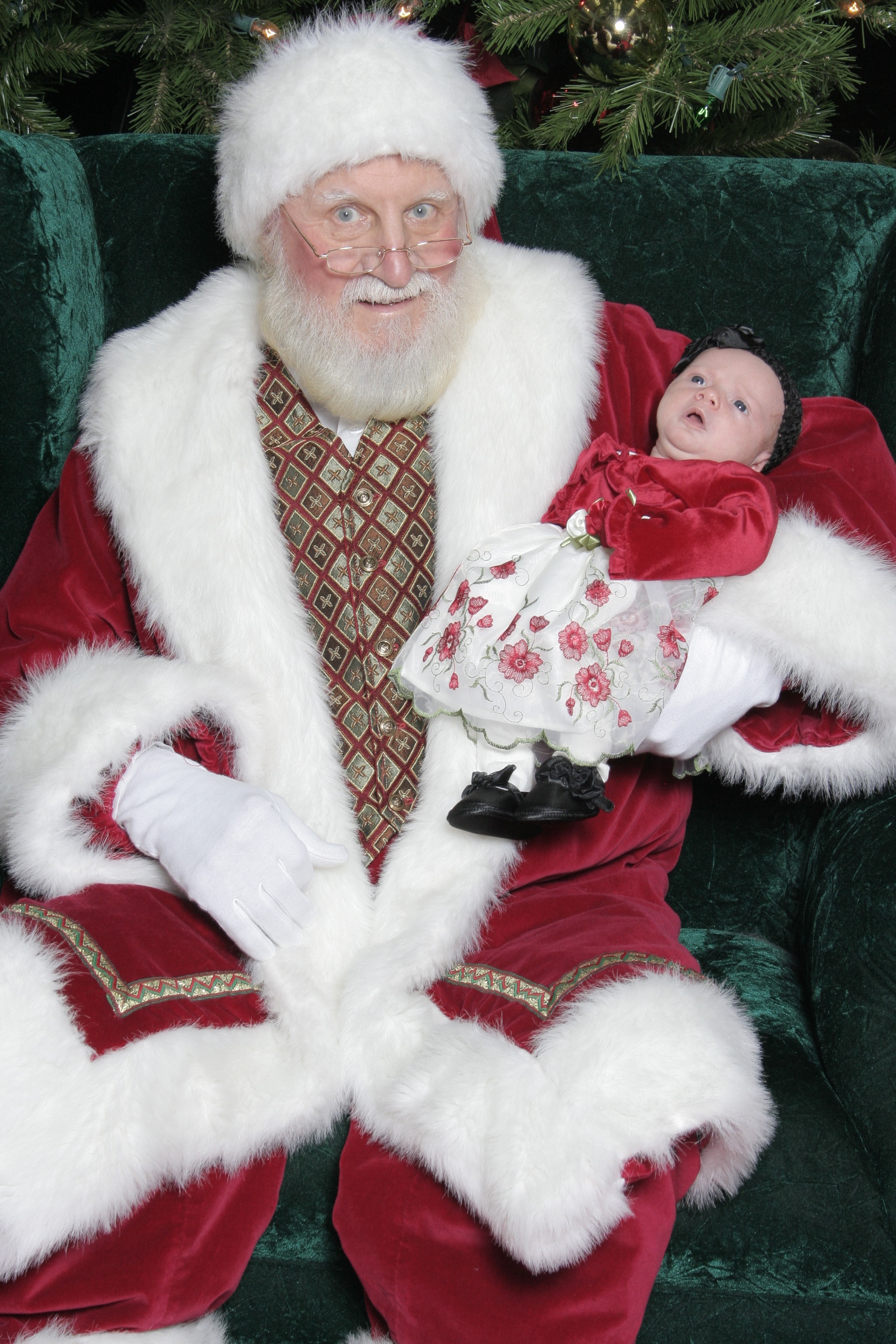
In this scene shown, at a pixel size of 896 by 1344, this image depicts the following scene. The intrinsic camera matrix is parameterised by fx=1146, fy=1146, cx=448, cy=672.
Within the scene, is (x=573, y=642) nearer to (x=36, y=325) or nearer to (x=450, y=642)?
(x=450, y=642)

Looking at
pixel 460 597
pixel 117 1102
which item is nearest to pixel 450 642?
pixel 460 597

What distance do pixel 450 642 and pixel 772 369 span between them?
2.22 feet

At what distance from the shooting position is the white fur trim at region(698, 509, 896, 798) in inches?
65.9

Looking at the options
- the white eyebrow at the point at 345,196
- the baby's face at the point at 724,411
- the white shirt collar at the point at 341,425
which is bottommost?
the white shirt collar at the point at 341,425

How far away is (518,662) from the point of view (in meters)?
1.65

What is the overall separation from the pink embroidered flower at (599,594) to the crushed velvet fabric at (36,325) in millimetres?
1169

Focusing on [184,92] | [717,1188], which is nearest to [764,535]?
[717,1188]

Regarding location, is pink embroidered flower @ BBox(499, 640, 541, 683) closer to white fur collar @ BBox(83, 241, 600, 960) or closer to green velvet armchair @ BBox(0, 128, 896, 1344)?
white fur collar @ BBox(83, 241, 600, 960)

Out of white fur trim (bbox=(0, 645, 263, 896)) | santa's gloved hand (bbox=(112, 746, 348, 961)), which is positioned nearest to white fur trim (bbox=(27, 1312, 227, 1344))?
santa's gloved hand (bbox=(112, 746, 348, 961))

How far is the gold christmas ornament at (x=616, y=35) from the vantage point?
2244 millimetres

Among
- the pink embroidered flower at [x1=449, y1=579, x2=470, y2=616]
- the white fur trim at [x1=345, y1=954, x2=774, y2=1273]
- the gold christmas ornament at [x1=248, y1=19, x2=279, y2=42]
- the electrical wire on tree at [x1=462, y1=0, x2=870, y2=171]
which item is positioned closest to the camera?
the white fur trim at [x1=345, y1=954, x2=774, y2=1273]

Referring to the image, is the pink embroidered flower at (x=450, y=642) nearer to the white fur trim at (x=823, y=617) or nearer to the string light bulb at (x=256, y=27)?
the white fur trim at (x=823, y=617)

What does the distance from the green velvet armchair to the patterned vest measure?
0.56 meters

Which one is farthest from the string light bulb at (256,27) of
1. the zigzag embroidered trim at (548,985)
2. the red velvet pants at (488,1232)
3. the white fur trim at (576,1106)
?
the white fur trim at (576,1106)
